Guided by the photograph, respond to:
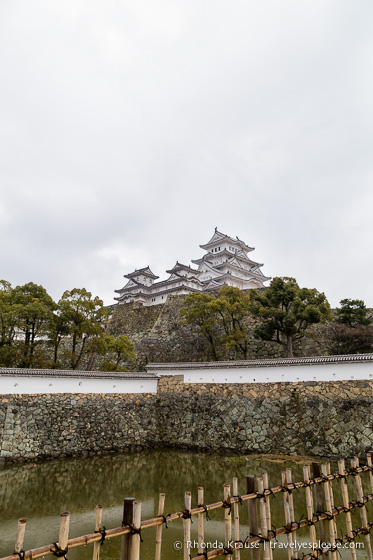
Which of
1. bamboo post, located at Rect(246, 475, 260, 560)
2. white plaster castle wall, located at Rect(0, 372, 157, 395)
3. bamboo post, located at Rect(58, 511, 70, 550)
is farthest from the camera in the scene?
white plaster castle wall, located at Rect(0, 372, 157, 395)

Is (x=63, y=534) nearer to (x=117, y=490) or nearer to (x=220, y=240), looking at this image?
(x=117, y=490)

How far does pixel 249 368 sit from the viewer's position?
12438 millimetres

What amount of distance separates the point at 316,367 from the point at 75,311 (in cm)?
1049

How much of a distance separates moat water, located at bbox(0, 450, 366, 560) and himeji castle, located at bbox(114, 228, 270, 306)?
634 inches

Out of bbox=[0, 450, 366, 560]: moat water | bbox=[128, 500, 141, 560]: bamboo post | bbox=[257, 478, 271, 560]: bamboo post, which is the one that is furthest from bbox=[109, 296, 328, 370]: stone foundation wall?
bbox=[128, 500, 141, 560]: bamboo post

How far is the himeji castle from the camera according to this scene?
26.7 m

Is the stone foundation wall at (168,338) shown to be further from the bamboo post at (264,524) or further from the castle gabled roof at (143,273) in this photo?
the bamboo post at (264,524)

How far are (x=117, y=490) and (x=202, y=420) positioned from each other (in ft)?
18.5

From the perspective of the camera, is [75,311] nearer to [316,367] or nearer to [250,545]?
[316,367]

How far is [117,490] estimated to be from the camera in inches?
289

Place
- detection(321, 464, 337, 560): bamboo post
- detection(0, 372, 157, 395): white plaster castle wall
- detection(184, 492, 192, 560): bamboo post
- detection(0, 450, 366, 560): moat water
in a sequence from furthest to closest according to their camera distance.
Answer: detection(0, 372, 157, 395): white plaster castle wall
detection(0, 450, 366, 560): moat water
detection(321, 464, 337, 560): bamboo post
detection(184, 492, 192, 560): bamboo post

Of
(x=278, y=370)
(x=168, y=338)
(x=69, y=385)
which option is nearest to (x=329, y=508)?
(x=278, y=370)

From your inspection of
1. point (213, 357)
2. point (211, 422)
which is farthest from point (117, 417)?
point (213, 357)

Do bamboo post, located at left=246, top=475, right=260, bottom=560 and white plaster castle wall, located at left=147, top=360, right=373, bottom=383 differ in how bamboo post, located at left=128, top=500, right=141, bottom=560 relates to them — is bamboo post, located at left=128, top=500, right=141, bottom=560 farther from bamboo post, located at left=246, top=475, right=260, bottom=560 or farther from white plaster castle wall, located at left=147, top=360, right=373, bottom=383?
white plaster castle wall, located at left=147, top=360, right=373, bottom=383
